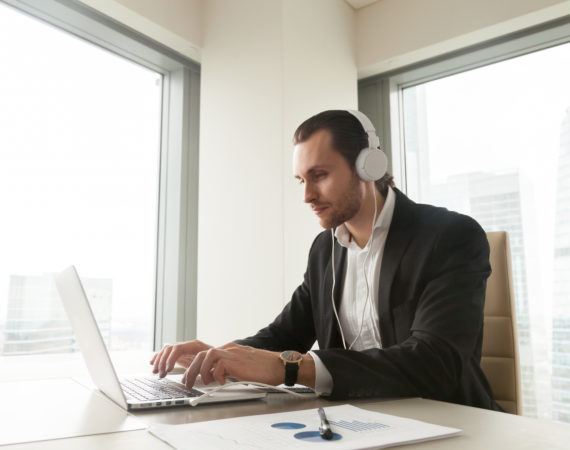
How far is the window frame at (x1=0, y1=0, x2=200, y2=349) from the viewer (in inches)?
95.0

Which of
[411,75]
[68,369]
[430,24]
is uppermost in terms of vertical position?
[430,24]

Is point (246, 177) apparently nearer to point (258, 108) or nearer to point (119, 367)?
point (258, 108)

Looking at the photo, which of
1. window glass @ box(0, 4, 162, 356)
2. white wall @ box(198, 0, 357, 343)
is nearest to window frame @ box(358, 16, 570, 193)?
white wall @ box(198, 0, 357, 343)

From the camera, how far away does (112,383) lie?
80 centimetres

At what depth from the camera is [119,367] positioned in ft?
4.22

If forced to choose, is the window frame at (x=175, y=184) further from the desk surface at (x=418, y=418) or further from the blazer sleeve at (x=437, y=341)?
the desk surface at (x=418, y=418)

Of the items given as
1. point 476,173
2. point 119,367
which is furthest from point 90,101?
point 476,173

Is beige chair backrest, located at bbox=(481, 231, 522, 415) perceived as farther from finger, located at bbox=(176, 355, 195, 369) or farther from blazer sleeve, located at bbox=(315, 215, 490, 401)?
finger, located at bbox=(176, 355, 195, 369)

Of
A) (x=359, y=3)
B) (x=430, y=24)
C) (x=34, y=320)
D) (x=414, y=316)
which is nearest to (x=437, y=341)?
(x=414, y=316)

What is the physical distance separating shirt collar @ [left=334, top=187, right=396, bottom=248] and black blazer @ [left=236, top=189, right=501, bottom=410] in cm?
2

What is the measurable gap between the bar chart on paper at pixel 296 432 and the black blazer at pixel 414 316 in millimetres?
190

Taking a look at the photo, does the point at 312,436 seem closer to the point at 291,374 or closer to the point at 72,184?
the point at 291,374

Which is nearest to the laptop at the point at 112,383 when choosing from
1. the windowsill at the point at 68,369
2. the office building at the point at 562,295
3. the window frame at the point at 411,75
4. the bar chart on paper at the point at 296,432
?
the bar chart on paper at the point at 296,432

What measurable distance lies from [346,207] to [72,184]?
1279 mm
